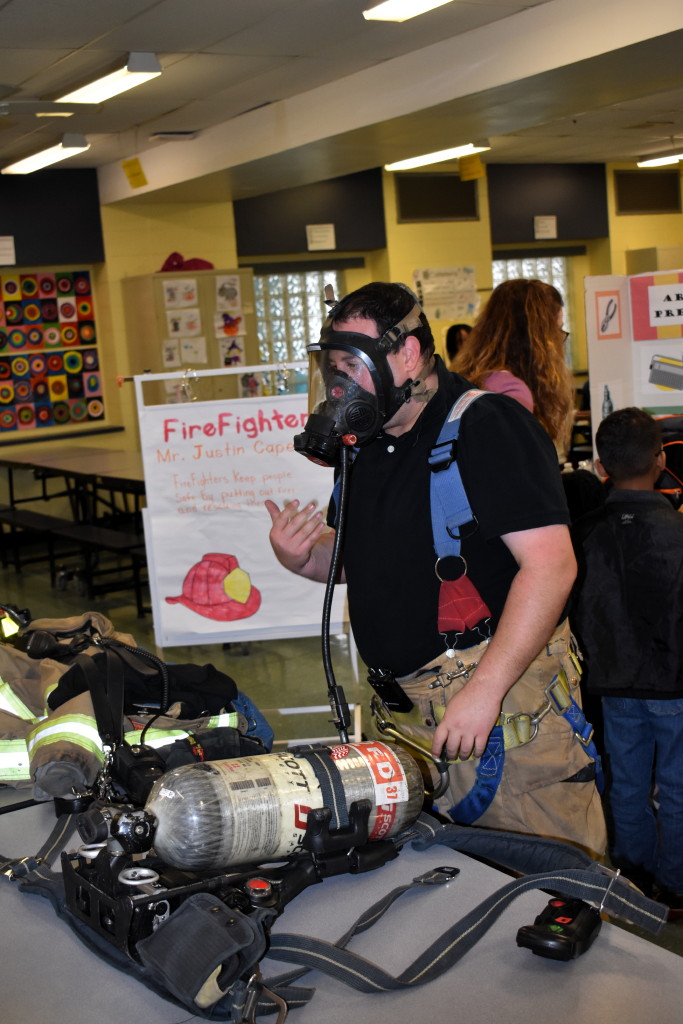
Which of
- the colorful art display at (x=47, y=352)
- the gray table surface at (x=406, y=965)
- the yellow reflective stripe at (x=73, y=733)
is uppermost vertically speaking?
the colorful art display at (x=47, y=352)

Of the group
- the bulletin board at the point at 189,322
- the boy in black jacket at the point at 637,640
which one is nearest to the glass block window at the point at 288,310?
the bulletin board at the point at 189,322

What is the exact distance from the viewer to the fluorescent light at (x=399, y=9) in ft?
15.8

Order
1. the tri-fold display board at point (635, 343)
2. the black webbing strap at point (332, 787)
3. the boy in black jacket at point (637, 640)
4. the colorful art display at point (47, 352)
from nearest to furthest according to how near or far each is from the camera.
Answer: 1. the black webbing strap at point (332, 787)
2. the boy in black jacket at point (637, 640)
3. the tri-fold display board at point (635, 343)
4. the colorful art display at point (47, 352)

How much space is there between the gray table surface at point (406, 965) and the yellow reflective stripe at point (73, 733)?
23cm

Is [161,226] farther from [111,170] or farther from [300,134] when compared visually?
[300,134]

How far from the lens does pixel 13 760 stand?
179cm

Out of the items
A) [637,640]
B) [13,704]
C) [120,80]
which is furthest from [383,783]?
[120,80]

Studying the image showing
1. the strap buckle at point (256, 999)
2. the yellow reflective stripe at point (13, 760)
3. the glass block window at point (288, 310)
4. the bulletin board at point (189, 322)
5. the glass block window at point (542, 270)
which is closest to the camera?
the strap buckle at point (256, 999)

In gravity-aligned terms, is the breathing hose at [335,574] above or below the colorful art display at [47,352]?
below

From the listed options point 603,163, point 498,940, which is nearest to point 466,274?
point 603,163

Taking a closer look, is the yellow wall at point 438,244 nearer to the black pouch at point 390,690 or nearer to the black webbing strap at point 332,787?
the black pouch at point 390,690

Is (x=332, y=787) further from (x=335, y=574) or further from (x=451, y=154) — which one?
(x=451, y=154)

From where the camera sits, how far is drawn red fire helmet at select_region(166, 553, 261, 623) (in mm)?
4062

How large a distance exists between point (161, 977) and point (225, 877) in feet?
0.40
